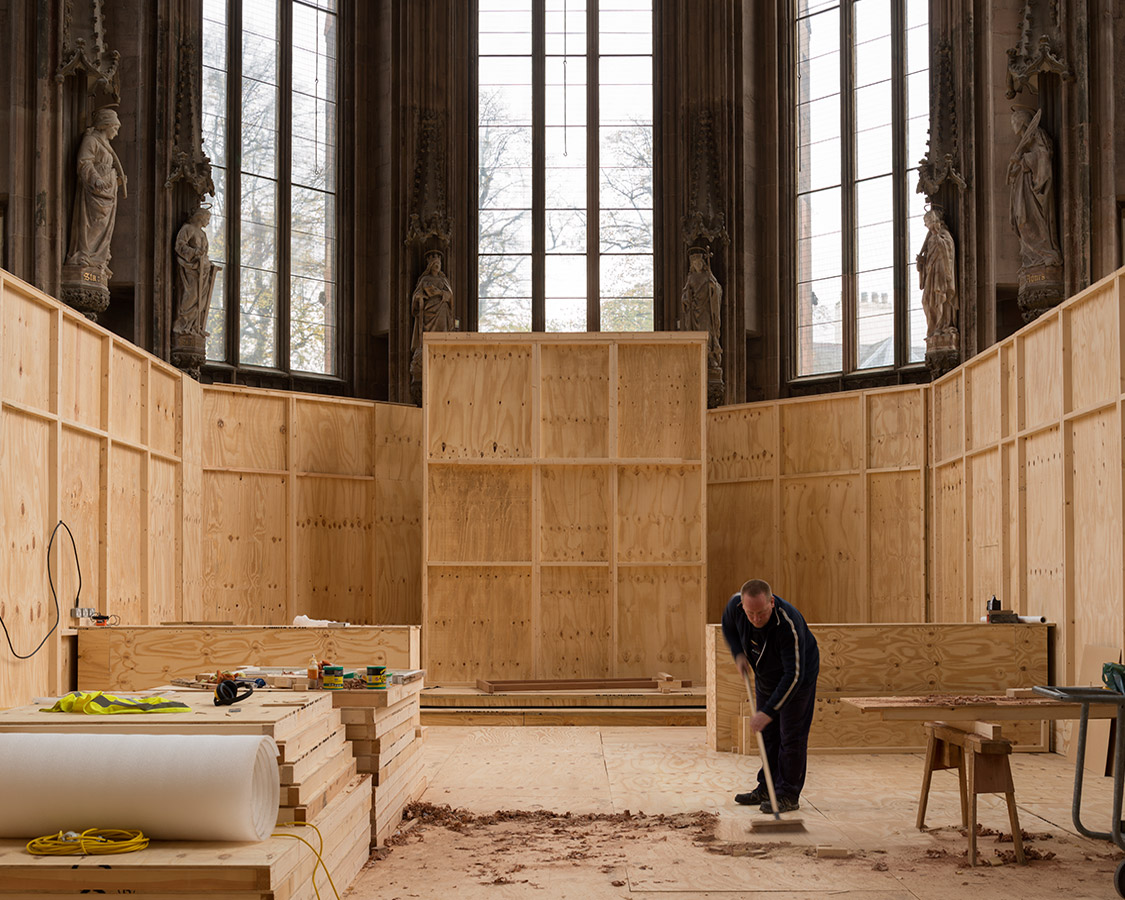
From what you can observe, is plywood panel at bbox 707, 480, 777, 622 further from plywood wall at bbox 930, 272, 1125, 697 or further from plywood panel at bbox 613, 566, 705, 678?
plywood wall at bbox 930, 272, 1125, 697

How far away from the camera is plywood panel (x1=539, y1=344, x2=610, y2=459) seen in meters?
15.3

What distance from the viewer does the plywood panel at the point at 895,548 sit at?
15.3 m

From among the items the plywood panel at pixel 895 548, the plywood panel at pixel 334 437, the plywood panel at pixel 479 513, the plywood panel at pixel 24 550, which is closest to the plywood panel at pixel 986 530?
the plywood panel at pixel 895 548

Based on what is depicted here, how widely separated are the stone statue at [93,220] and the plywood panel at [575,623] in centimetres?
676

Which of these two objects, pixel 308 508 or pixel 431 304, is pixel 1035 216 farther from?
pixel 308 508

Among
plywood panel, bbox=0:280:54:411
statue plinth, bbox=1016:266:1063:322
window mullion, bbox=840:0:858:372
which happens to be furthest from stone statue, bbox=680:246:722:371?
plywood panel, bbox=0:280:54:411

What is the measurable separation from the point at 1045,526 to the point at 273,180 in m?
13.5

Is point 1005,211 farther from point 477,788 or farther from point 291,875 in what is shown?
point 291,875

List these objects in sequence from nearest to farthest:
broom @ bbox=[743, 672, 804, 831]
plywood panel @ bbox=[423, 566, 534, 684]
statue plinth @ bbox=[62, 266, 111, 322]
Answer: broom @ bbox=[743, 672, 804, 831] → plywood panel @ bbox=[423, 566, 534, 684] → statue plinth @ bbox=[62, 266, 111, 322]

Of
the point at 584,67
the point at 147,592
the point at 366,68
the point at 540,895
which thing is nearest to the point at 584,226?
the point at 584,67

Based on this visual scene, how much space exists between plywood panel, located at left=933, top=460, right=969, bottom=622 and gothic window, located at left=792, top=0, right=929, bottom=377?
4839 mm

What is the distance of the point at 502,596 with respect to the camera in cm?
1519

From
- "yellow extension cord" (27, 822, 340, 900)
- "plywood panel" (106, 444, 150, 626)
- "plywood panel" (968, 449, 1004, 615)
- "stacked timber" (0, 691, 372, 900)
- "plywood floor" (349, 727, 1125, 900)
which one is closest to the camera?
"stacked timber" (0, 691, 372, 900)

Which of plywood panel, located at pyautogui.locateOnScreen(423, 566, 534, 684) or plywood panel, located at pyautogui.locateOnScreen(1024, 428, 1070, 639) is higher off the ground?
plywood panel, located at pyautogui.locateOnScreen(1024, 428, 1070, 639)
